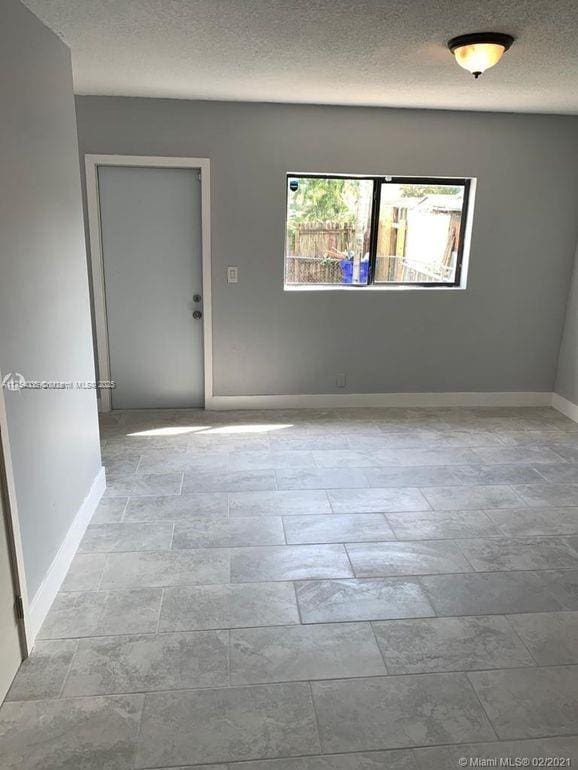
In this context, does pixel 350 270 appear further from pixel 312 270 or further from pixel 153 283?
pixel 153 283

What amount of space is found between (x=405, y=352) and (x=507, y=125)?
6.54 ft

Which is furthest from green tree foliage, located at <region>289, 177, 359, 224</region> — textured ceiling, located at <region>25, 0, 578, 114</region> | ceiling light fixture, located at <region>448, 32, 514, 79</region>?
ceiling light fixture, located at <region>448, 32, 514, 79</region>

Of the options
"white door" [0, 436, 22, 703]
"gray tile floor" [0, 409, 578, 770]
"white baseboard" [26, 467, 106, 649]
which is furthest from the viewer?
"white baseboard" [26, 467, 106, 649]

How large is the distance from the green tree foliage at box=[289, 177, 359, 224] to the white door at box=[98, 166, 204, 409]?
0.82 m

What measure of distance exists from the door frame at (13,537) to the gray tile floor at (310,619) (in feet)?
0.38

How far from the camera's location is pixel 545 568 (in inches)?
113

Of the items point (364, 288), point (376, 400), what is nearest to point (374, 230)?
point (364, 288)

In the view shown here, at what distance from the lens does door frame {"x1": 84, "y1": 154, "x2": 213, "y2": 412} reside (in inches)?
175

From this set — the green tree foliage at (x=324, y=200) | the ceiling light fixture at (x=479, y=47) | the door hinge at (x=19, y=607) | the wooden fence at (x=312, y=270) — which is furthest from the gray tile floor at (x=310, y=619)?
the ceiling light fixture at (x=479, y=47)

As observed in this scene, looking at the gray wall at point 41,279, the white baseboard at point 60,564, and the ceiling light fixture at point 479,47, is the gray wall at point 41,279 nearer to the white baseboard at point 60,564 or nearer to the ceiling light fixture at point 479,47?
the white baseboard at point 60,564

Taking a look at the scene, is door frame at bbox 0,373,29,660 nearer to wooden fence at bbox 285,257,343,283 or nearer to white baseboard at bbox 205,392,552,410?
white baseboard at bbox 205,392,552,410

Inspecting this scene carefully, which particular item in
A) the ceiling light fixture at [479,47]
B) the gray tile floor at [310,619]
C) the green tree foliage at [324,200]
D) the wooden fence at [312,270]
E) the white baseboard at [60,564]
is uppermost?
the ceiling light fixture at [479,47]

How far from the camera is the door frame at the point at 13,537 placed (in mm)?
2074

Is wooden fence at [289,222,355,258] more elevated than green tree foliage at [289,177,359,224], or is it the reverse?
green tree foliage at [289,177,359,224]
